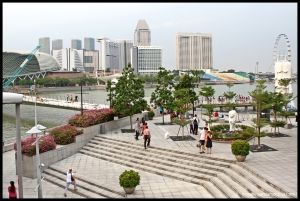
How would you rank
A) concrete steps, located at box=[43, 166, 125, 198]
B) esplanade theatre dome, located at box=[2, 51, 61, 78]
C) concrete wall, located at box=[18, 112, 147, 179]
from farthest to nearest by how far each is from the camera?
esplanade theatre dome, located at box=[2, 51, 61, 78]
concrete wall, located at box=[18, 112, 147, 179]
concrete steps, located at box=[43, 166, 125, 198]

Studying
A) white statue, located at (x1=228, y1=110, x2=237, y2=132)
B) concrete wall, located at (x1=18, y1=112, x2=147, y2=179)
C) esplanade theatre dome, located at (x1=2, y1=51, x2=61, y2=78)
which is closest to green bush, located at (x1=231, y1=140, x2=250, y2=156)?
white statue, located at (x1=228, y1=110, x2=237, y2=132)

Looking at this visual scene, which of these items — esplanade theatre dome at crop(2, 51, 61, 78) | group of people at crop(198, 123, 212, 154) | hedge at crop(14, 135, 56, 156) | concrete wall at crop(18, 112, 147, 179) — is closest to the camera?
group of people at crop(198, 123, 212, 154)

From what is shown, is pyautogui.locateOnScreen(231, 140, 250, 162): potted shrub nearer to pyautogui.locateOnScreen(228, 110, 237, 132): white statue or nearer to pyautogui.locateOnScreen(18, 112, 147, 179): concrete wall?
pyautogui.locateOnScreen(228, 110, 237, 132): white statue

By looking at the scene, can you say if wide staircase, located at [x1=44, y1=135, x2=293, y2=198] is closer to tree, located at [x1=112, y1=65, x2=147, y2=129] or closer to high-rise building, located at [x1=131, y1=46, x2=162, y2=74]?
tree, located at [x1=112, y1=65, x2=147, y2=129]

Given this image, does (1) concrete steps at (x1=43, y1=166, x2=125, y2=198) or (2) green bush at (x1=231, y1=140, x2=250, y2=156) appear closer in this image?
(1) concrete steps at (x1=43, y1=166, x2=125, y2=198)

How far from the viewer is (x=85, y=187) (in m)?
14.0

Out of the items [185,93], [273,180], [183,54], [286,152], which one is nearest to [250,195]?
[273,180]

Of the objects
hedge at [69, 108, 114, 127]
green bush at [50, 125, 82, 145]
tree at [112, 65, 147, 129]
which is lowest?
green bush at [50, 125, 82, 145]

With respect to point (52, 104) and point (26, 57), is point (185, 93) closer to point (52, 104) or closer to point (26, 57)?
point (52, 104)

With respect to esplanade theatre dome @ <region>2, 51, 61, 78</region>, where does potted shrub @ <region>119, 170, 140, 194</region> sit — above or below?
below

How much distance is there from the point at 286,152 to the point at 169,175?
5.21 meters

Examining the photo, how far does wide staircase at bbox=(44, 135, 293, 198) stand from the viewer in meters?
11.9

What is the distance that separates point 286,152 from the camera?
1602 centimetres

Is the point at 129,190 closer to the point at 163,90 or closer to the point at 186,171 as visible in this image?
the point at 186,171
